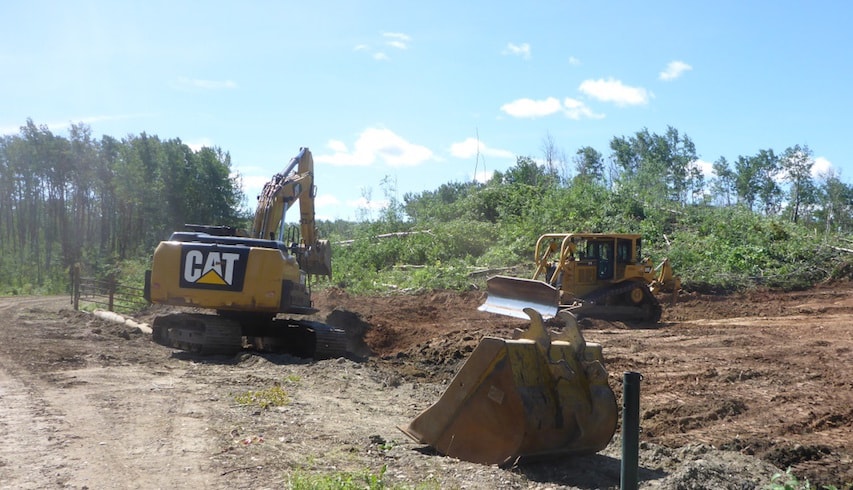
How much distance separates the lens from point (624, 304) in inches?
778

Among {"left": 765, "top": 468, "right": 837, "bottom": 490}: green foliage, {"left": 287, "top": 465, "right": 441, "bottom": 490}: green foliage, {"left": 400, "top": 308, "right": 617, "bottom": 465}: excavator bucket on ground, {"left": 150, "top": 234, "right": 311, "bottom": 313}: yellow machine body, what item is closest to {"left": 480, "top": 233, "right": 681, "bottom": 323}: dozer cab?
{"left": 150, "top": 234, "right": 311, "bottom": 313}: yellow machine body

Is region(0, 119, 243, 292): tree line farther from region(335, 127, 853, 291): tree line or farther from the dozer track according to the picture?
the dozer track

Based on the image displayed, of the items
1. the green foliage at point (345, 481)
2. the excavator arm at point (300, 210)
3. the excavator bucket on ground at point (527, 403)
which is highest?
the excavator arm at point (300, 210)

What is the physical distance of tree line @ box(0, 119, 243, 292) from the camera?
1929 inches

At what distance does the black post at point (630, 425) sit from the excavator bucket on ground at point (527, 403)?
1.22m

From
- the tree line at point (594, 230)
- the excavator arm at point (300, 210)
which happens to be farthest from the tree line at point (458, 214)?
the excavator arm at point (300, 210)

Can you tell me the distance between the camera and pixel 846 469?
614 cm

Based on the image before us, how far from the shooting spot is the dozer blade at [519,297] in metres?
17.6

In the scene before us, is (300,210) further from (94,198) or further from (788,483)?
(94,198)

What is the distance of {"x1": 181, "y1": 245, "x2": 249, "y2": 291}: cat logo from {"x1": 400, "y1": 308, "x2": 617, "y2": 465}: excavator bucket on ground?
7195 millimetres

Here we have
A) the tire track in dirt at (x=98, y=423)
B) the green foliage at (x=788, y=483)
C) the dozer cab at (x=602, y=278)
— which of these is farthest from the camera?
the dozer cab at (x=602, y=278)

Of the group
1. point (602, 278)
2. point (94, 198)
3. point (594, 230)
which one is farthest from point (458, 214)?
point (94, 198)

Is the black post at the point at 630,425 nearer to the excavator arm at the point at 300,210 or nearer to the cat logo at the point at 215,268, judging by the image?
the cat logo at the point at 215,268

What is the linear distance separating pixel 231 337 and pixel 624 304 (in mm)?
10497
